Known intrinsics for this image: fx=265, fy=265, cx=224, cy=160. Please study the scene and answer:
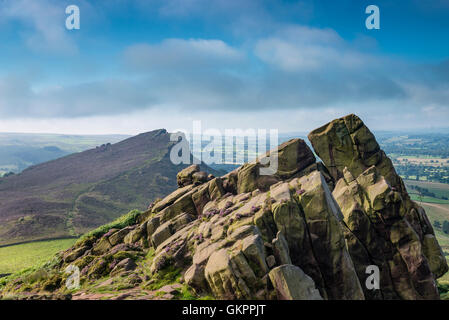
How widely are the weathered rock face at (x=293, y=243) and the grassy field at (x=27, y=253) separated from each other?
210 ft

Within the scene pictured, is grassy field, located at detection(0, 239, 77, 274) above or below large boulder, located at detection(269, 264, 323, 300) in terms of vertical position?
below

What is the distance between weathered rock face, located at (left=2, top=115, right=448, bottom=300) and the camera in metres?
23.0

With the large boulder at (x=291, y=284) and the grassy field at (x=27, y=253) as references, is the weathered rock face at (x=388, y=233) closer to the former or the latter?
the large boulder at (x=291, y=284)

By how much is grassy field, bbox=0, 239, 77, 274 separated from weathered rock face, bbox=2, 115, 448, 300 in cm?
6394

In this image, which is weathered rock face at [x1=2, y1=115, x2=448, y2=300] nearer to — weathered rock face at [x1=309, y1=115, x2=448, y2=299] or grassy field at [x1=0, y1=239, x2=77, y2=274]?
weathered rock face at [x1=309, y1=115, x2=448, y2=299]

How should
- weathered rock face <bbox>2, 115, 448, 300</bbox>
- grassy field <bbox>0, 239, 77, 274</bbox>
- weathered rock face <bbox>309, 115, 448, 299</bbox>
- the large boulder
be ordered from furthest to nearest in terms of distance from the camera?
grassy field <bbox>0, 239, 77, 274</bbox> < weathered rock face <bbox>309, 115, 448, 299</bbox> < weathered rock face <bbox>2, 115, 448, 300</bbox> < the large boulder

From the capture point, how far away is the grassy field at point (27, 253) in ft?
293

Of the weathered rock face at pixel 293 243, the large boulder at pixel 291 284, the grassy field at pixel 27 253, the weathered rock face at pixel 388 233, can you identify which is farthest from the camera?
the grassy field at pixel 27 253

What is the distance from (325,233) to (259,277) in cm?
961

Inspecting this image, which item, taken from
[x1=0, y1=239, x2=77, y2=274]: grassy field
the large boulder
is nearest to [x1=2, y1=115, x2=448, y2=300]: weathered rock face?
the large boulder

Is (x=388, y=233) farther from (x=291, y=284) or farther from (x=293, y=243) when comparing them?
(x=291, y=284)

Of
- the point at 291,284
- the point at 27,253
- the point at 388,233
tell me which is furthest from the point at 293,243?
the point at 27,253

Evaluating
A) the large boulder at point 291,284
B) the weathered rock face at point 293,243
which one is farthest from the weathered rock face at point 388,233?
the large boulder at point 291,284
